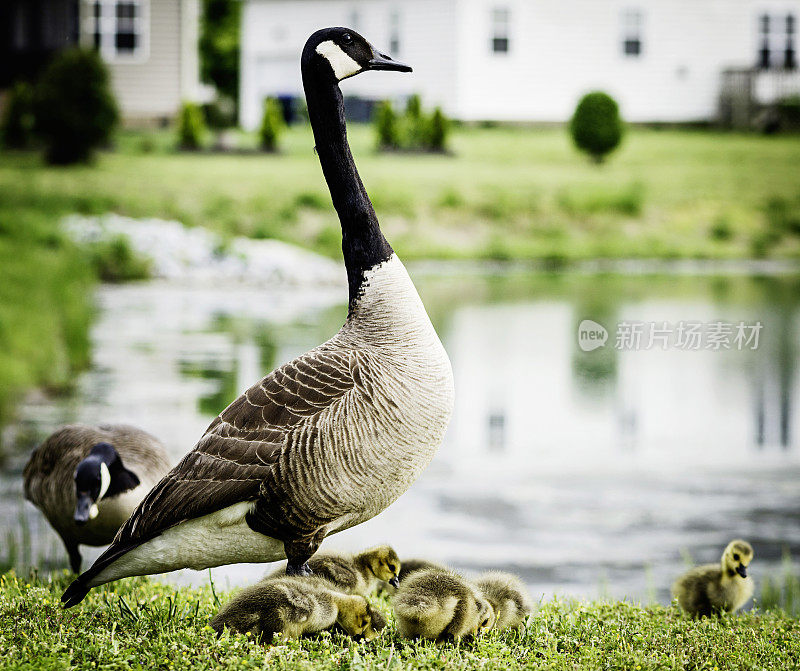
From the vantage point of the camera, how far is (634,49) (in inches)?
1241

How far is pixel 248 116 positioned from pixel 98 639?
1173 inches

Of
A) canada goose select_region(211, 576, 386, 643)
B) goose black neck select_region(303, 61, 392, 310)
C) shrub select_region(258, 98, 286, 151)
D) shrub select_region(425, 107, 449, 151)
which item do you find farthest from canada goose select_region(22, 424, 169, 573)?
shrub select_region(258, 98, 286, 151)

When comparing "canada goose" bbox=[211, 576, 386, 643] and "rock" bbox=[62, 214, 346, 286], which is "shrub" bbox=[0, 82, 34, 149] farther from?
"canada goose" bbox=[211, 576, 386, 643]

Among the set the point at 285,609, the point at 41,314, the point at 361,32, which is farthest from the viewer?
the point at 361,32

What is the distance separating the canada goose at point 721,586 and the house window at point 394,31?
27203 millimetres

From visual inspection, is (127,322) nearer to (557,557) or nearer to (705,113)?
(557,557)

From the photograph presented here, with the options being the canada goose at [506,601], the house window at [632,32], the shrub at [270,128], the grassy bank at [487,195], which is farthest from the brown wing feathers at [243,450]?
the house window at [632,32]

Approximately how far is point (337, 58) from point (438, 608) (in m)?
2.19

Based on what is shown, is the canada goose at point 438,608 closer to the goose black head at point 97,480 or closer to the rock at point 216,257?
the goose black head at point 97,480

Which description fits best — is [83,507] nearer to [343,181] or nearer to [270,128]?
[343,181]

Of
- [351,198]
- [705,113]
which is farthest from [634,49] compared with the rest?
[351,198]

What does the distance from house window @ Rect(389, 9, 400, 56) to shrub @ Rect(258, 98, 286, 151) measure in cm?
416

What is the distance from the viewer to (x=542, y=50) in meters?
30.5

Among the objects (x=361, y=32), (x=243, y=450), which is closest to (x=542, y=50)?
(x=361, y=32)
